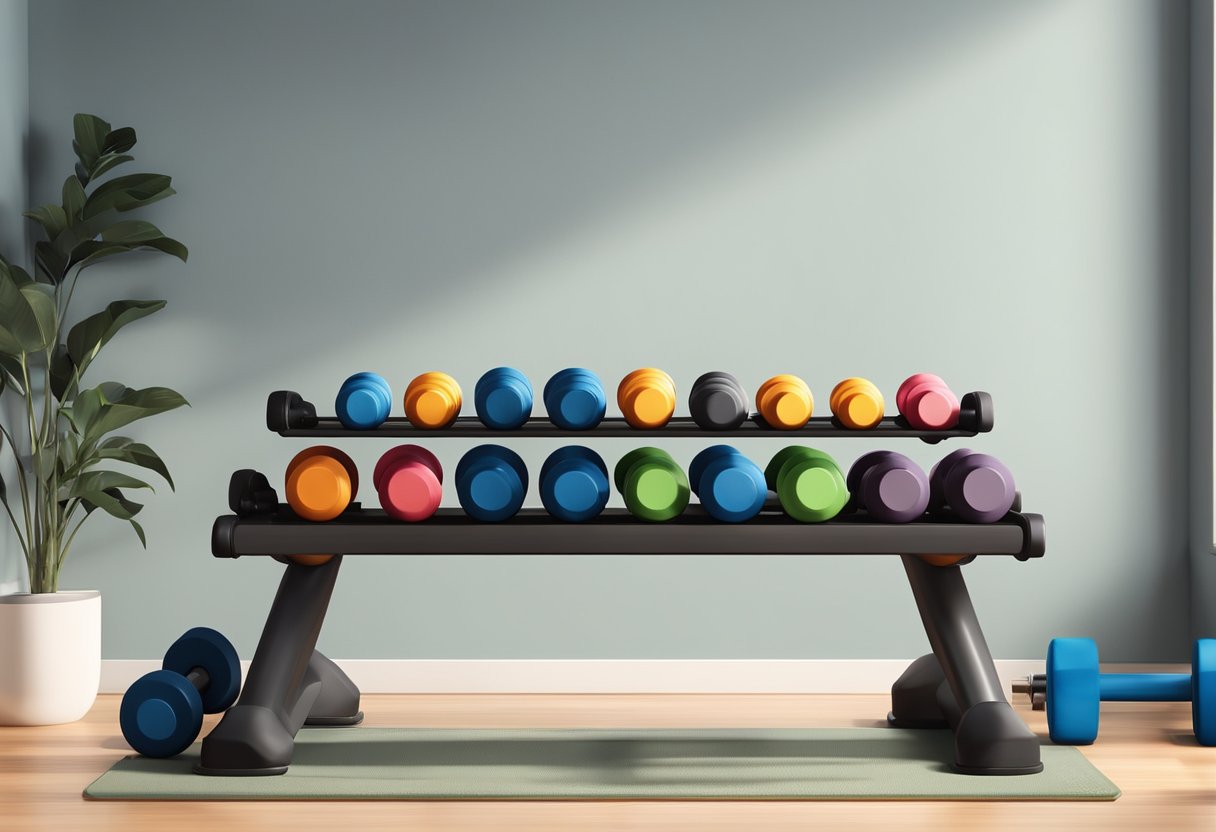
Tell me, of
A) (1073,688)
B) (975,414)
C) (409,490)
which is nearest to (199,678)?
(409,490)

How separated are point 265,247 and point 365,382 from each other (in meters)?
0.98

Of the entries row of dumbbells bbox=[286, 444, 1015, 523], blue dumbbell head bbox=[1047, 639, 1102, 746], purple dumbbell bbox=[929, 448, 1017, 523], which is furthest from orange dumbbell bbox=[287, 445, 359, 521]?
blue dumbbell head bbox=[1047, 639, 1102, 746]

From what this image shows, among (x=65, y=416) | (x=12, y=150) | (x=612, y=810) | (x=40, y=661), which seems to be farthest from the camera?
(x=12, y=150)

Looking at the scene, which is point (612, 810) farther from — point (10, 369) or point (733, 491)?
point (10, 369)

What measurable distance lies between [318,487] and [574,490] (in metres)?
0.50

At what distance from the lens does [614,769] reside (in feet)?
7.49

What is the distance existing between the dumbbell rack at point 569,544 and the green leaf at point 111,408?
622 millimetres

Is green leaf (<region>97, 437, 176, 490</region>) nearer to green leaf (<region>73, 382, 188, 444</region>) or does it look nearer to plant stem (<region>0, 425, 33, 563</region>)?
green leaf (<region>73, 382, 188, 444</region>)

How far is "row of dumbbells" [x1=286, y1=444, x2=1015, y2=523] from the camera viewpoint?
7.37ft

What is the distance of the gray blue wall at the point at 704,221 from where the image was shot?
3105mm

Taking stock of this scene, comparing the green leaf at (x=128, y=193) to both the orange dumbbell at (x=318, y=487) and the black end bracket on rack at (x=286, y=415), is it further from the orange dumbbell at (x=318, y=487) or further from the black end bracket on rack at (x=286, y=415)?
the orange dumbbell at (x=318, y=487)

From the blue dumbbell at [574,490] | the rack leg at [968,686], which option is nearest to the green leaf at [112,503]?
the blue dumbbell at [574,490]

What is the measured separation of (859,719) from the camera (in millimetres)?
2744

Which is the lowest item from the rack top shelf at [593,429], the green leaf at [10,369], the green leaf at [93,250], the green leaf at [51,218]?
the rack top shelf at [593,429]
